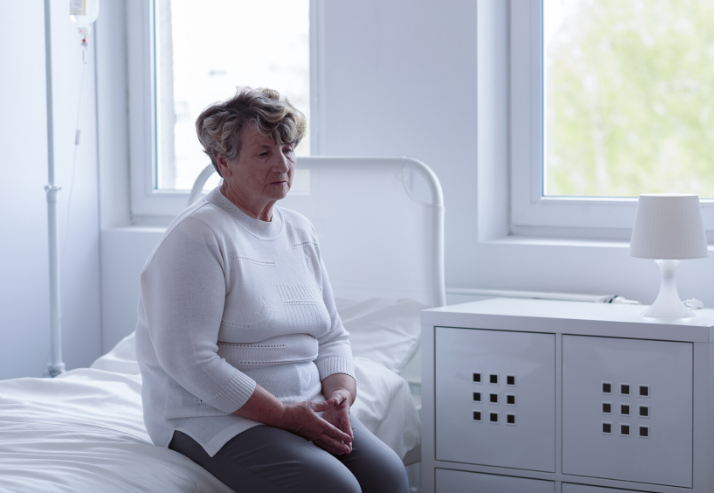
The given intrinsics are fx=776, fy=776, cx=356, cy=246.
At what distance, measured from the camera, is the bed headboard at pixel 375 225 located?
2.06 meters

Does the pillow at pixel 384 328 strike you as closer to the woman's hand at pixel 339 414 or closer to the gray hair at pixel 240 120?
the woman's hand at pixel 339 414

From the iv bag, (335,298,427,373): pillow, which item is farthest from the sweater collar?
the iv bag

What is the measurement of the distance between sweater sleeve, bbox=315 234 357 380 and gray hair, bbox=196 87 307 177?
0.32m

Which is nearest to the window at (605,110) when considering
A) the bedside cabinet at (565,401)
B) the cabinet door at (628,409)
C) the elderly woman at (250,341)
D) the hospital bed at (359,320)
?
the hospital bed at (359,320)

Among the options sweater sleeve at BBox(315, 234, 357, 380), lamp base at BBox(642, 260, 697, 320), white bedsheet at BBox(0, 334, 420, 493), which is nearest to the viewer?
white bedsheet at BBox(0, 334, 420, 493)

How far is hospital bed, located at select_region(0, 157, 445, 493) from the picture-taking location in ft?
4.90

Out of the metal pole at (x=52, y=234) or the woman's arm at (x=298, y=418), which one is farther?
the metal pole at (x=52, y=234)

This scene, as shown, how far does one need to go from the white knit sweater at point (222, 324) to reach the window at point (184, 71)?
1.13 m

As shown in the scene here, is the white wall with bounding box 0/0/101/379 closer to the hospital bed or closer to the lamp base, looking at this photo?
the hospital bed

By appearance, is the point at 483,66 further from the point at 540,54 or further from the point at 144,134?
the point at 144,134

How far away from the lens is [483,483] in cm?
177

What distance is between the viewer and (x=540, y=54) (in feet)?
7.56

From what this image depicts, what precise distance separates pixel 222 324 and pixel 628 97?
4.62 feet

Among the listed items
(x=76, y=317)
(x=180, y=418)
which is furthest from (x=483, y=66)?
(x=76, y=317)
